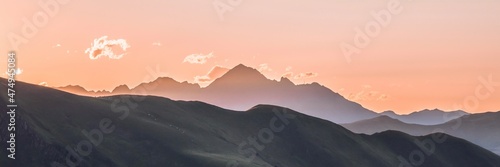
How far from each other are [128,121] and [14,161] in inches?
1855

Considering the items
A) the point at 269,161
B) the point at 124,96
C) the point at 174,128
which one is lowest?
the point at 269,161

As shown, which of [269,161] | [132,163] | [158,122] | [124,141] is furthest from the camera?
[269,161]

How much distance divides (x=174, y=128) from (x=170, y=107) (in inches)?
994

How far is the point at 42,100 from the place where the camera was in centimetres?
14488

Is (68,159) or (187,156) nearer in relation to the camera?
(68,159)

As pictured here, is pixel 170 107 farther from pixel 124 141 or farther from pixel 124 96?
pixel 124 141

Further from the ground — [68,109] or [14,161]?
[68,109]

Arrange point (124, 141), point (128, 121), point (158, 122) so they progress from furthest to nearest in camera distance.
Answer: point (158, 122)
point (128, 121)
point (124, 141)

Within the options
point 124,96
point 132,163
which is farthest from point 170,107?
point 132,163

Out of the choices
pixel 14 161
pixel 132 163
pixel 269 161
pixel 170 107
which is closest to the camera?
pixel 14 161

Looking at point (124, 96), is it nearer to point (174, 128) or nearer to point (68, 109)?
point (174, 128)

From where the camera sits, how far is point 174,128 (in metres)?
175

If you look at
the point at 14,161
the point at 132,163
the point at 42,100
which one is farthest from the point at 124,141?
the point at 14,161

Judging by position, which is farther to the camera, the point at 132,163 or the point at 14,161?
the point at 132,163
